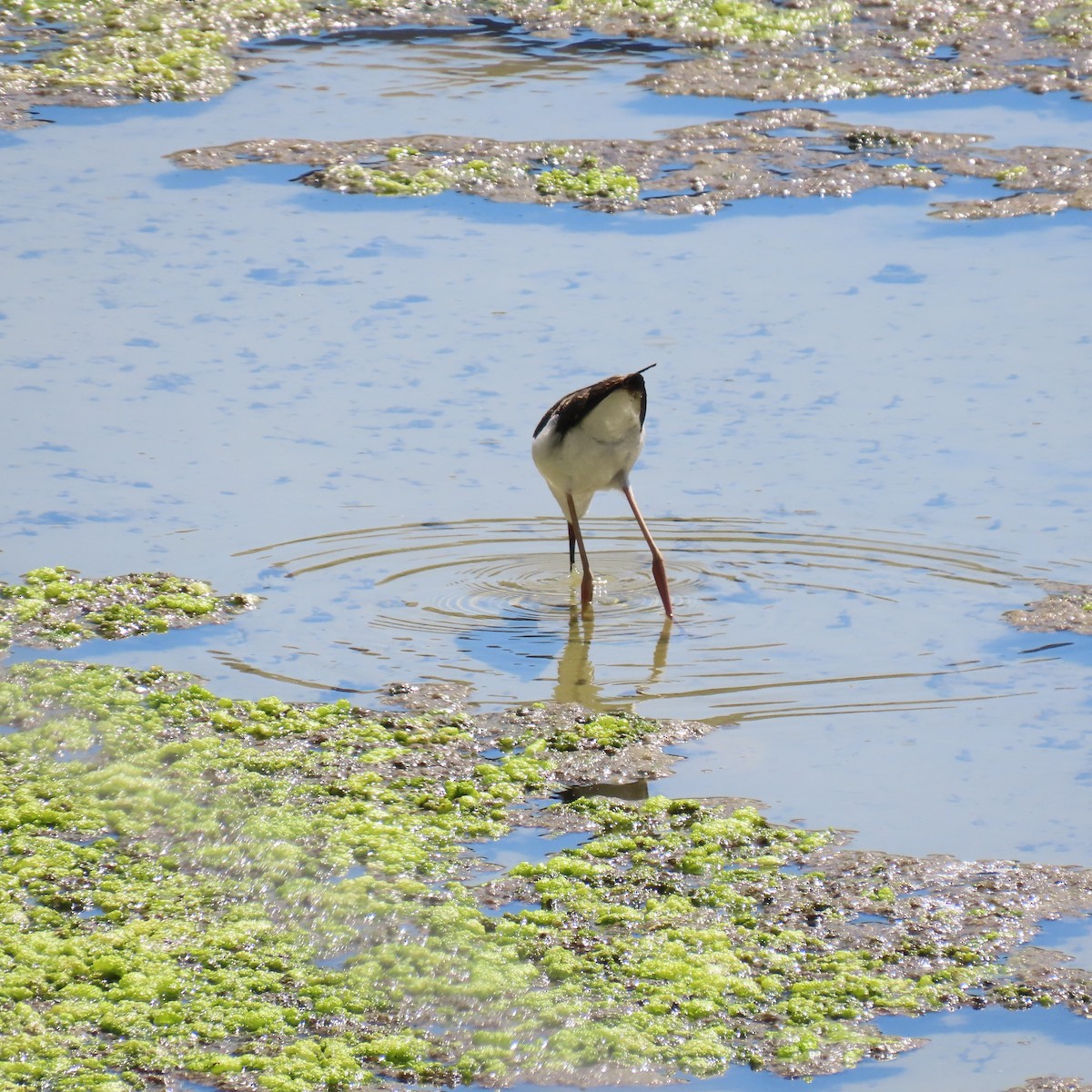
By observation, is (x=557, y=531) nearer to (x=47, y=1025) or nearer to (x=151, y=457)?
(x=151, y=457)

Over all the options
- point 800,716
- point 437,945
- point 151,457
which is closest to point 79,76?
point 151,457

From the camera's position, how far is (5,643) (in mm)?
6629

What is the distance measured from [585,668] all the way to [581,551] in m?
0.82

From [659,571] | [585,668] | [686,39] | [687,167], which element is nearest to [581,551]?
[659,571]

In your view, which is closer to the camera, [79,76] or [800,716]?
[800,716]

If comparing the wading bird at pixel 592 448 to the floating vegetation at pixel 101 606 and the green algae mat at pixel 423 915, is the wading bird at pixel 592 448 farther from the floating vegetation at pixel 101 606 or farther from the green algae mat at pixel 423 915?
the green algae mat at pixel 423 915

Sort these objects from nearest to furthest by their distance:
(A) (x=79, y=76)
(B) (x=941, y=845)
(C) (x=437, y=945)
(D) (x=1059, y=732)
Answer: (C) (x=437, y=945), (B) (x=941, y=845), (D) (x=1059, y=732), (A) (x=79, y=76)

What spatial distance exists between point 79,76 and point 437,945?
35.4 feet

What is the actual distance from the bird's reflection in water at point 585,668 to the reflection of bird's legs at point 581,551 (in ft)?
0.28

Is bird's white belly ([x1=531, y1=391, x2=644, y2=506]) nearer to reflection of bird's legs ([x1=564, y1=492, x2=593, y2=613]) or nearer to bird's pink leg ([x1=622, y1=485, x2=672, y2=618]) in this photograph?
reflection of bird's legs ([x1=564, y1=492, x2=593, y2=613])

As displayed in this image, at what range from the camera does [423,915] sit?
498cm

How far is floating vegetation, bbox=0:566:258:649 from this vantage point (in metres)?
6.75

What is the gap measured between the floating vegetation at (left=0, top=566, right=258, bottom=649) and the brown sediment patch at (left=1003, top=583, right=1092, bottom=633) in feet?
10.3

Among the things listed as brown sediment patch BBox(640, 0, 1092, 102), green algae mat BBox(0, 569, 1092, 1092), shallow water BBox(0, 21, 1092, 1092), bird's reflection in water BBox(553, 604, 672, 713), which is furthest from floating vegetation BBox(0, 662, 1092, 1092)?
brown sediment patch BBox(640, 0, 1092, 102)
